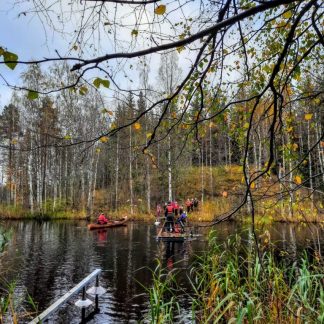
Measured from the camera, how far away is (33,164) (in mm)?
36250

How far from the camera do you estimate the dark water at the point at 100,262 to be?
327 inches

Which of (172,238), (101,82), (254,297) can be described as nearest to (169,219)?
(172,238)

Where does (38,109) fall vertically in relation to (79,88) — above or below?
above

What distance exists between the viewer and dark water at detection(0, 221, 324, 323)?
8.31 m

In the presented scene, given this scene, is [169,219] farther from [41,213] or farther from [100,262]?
[41,213]

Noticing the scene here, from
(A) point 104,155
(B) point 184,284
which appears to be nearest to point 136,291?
(B) point 184,284

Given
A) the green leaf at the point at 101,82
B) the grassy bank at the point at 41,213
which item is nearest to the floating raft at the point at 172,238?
the grassy bank at the point at 41,213

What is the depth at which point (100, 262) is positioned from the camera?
13375 mm

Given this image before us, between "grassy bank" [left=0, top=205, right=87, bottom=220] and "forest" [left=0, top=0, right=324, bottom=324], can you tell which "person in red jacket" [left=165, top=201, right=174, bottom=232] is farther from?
"grassy bank" [left=0, top=205, right=87, bottom=220]

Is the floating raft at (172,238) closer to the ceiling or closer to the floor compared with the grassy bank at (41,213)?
closer to the floor

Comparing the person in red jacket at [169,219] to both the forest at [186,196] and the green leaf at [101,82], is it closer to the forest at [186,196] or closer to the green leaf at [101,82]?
the forest at [186,196]

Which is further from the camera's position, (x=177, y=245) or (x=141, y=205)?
(x=141, y=205)

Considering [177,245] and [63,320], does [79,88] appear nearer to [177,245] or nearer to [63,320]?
[63,320]

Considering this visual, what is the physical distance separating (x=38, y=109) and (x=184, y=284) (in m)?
Result: 27.2
